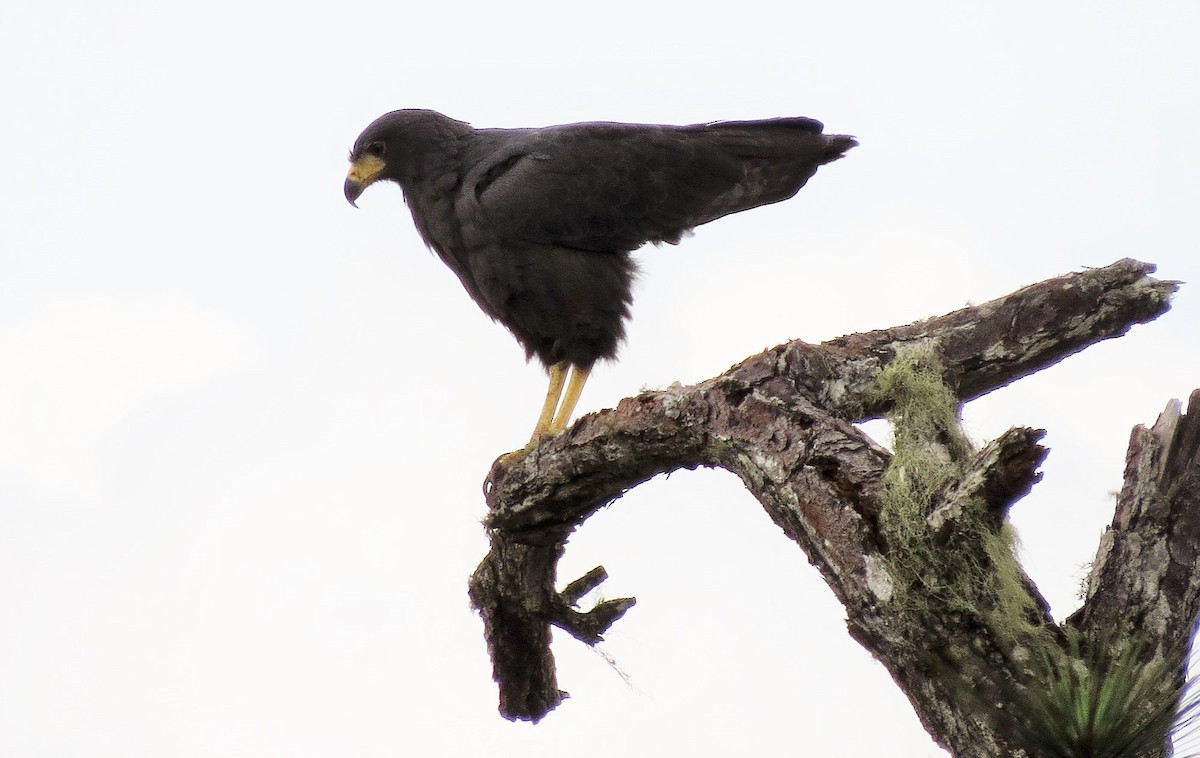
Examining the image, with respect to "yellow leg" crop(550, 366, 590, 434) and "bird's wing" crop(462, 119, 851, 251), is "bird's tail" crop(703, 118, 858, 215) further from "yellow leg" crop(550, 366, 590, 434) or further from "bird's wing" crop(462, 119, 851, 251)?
"yellow leg" crop(550, 366, 590, 434)

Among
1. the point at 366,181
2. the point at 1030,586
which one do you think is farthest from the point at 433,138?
the point at 1030,586

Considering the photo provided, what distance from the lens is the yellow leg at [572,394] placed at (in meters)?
5.72

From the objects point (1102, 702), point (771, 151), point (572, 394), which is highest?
point (771, 151)

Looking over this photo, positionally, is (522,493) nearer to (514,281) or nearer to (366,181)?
(514,281)

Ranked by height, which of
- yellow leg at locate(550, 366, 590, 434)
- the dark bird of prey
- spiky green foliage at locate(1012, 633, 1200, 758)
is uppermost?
the dark bird of prey

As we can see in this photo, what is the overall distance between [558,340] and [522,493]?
119 cm

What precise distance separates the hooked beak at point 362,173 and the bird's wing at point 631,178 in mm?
587

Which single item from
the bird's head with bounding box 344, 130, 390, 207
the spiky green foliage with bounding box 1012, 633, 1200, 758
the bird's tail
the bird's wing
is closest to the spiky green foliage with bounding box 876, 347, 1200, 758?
the spiky green foliage with bounding box 1012, 633, 1200, 758

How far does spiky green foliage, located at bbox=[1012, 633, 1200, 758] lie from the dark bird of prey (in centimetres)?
277

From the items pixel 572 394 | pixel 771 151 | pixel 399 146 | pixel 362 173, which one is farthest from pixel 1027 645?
pixel 362 173

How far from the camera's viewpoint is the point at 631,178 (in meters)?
5.75

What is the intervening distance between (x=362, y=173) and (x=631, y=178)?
1.37m

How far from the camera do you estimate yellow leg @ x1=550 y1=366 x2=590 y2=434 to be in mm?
5719

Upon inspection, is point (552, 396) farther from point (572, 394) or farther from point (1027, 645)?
point (1027, 645)
